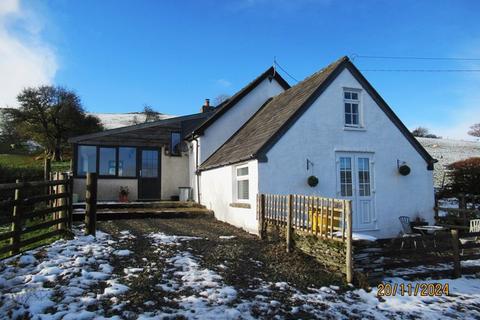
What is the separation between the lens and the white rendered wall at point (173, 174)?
749 inches

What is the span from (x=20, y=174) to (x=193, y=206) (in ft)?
46.6

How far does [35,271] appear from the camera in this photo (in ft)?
21.1

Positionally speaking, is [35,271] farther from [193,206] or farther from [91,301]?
[193,206]

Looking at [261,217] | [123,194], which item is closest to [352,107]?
[261,217]

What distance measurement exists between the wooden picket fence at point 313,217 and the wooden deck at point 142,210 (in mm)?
5057

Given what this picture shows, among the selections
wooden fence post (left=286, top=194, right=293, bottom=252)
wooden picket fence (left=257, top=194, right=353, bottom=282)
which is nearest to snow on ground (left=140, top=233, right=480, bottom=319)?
wooden picket fence (left=257, top=194, right=353, bottom=282)

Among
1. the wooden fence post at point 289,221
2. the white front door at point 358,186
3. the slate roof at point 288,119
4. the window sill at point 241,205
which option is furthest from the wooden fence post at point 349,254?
the white front door at point 358,186

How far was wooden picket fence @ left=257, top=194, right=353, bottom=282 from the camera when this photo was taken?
24.2 feet

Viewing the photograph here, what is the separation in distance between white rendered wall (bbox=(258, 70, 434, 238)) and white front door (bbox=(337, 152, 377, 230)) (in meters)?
0.20

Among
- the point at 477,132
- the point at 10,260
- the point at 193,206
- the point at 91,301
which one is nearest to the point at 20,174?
the point at 193,206

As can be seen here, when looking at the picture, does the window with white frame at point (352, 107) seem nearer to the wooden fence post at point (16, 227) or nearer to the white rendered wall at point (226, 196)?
the white rendered wall at point (226, 196)

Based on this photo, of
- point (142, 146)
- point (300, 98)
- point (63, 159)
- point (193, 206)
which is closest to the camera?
point (300, 98)

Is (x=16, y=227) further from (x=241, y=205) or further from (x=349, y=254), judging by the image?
(x=241, y=205)

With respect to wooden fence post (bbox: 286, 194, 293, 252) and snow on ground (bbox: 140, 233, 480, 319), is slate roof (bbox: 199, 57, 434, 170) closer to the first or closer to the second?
wooden fence post (bbox: 286, 194, 293, 252)
